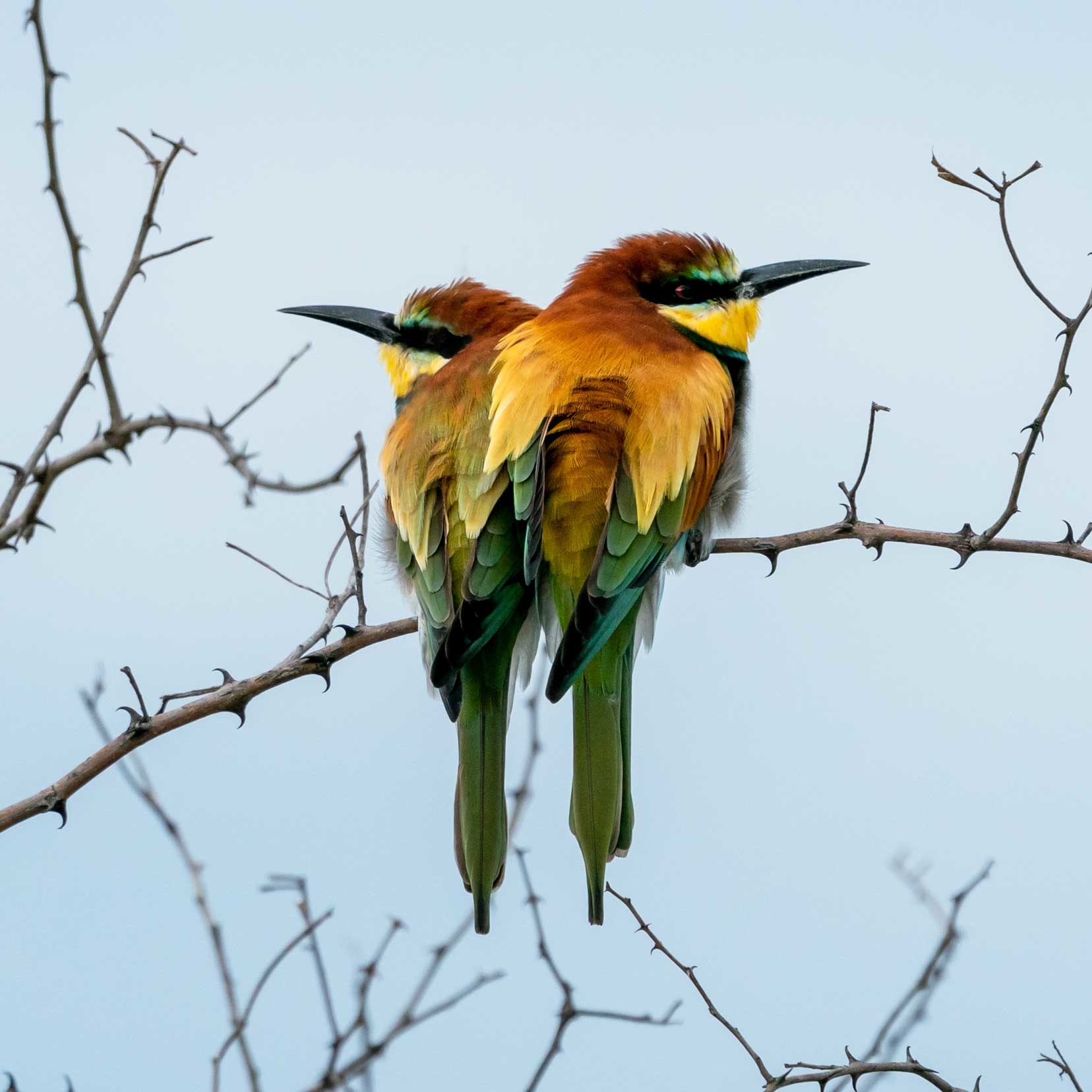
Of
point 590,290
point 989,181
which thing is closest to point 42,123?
point 989,181

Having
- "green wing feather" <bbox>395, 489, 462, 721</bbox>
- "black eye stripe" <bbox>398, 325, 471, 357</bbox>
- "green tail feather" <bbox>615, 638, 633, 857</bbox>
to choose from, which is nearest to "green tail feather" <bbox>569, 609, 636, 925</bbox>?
"green tail feather" <bbox>615, 638, 633, 857</bbox>

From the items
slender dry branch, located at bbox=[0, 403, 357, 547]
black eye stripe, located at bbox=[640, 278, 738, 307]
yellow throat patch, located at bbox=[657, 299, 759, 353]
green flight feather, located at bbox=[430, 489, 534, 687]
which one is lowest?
slender dry branch, located at bbox=[0, 403, 357, 547]

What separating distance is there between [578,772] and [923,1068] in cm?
80

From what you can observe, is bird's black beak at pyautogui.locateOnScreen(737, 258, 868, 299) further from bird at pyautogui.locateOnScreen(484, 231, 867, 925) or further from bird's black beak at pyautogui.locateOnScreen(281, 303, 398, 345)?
bird's black beak at pyautogui.locateOnScreen(281, 303, 398, 345)

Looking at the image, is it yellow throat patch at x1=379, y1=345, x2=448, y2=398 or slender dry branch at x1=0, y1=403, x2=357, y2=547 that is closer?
slender dry branch at x1=0, y1=403, x2=357, y2=547

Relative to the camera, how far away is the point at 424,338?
11.2ft

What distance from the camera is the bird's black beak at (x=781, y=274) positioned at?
3299mm

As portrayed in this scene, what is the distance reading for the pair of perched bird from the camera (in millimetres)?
2633

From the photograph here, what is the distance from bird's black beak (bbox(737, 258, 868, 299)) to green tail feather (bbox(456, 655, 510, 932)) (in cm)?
104

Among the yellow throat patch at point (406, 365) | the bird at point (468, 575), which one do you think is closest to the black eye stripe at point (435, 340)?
the yellow throat patch at point (406, 365)

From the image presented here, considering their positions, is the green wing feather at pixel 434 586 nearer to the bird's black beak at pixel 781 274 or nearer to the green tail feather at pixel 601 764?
the green tail feather at pixel 601 764

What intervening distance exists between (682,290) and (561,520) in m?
0.77

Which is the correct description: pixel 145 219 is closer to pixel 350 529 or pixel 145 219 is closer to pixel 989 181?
pixel 350 529

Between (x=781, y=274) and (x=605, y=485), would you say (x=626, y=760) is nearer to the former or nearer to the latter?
(x=605, y=485)
